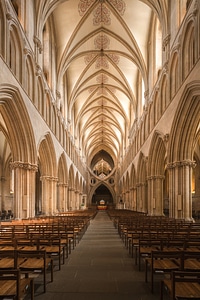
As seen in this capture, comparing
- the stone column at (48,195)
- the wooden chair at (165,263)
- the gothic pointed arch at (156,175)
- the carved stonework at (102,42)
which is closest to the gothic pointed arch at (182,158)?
the gothic pointed arch at (156,175)

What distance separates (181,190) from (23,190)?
9.66 meters

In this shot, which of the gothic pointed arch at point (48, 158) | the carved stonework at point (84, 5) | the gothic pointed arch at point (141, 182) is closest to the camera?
the carved stonework at point (84, 5)

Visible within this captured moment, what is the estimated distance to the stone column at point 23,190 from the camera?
59.1 feet

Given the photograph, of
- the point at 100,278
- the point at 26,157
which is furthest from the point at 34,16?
the point at 100,278

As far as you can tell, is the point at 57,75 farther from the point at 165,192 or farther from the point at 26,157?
the point at 165,192

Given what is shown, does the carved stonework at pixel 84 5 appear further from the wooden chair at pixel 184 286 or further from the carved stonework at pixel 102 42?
the wooden chair at pixel 184 286

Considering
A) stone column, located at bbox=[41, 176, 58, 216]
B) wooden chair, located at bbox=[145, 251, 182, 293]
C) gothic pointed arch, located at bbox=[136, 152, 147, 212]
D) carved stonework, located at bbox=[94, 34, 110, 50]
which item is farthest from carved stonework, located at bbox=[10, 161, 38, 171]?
carved stonework, located at bbox=[94, 34, 110, 50]

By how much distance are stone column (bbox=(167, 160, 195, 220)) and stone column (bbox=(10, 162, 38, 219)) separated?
8.84 metres

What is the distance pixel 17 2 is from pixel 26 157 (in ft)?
30.1

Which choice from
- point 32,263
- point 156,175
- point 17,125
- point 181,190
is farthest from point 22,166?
point 32,263

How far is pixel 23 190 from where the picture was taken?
61.2ft

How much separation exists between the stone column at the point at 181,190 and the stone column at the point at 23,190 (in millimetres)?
8842

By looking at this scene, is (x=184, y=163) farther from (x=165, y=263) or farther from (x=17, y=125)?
(x=165, y=263)

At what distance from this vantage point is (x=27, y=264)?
18.4ft
